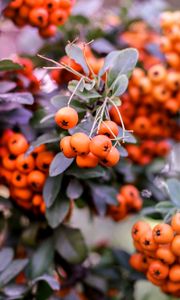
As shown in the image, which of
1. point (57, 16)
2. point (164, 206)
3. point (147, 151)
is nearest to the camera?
point (164, 206)

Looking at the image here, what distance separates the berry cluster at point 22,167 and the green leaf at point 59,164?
8 cm

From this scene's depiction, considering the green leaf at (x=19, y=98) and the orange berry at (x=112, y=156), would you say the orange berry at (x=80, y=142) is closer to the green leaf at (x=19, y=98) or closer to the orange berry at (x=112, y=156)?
the orange berry at (x=112, y=156)

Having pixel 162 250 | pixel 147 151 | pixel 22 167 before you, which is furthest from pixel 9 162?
pixel 147 151

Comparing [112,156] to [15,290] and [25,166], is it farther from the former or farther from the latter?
[15,290]

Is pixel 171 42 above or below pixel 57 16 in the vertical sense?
below

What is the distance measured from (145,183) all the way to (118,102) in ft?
1.72

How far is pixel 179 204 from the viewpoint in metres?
0.99

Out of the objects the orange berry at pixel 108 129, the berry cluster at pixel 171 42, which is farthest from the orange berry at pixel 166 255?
the berry cluster at pixel 171 42

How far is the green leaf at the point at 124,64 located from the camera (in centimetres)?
99

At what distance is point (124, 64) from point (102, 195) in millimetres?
265

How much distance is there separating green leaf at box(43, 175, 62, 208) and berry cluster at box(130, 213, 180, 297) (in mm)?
161

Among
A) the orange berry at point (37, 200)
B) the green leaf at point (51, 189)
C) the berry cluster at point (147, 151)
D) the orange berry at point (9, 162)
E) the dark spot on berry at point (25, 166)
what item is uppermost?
the orange berry at point (9, 162)

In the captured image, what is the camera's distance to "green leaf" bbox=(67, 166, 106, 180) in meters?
0.99

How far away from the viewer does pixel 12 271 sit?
1.06 metres
